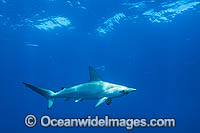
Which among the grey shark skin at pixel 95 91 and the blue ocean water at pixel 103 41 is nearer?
the grey shark skin at pixel 95 91

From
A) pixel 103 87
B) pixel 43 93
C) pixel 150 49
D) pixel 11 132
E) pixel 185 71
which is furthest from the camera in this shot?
pixel 11 132

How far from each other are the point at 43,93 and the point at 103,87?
8.70 ft

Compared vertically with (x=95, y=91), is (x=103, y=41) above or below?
above

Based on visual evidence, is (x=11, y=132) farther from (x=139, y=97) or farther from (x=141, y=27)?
(x=141, y=27)

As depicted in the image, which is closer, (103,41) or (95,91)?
(95,91)

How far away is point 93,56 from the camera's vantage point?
28578 mm

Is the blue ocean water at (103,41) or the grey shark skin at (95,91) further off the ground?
the blue ocean water at (103,41)

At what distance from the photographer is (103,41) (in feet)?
80.8

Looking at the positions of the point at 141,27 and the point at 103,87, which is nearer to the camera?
the point at 103,87

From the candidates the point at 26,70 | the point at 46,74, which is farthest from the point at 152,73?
the point at 26,70

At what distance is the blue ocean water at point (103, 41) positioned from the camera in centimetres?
1808

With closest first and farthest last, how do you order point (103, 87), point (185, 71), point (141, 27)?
point (103, 87) < point (141, 27) < point (185, 71)

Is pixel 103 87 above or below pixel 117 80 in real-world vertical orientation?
below

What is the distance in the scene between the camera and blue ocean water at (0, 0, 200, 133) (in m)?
18.1
